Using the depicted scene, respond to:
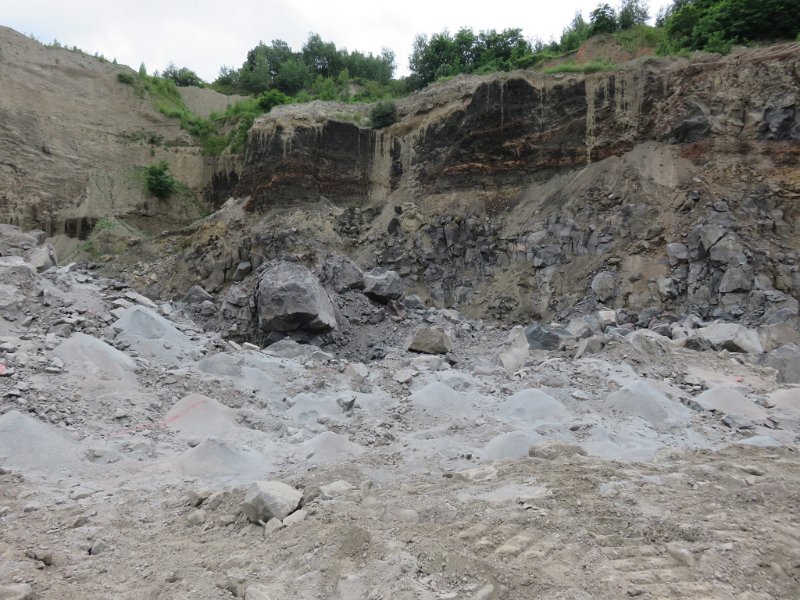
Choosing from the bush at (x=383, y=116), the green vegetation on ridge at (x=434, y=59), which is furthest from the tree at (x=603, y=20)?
the bush at (x=383, y=116)

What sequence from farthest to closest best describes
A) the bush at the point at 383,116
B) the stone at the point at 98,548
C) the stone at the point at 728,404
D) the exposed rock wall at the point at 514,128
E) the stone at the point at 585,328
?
the bush at the point at 383,116 < the exposed rock wall at the point at 514,128 < the stone at the point at 585,328 < the stone at the point at 728,404 < the stone at the point at 98,548

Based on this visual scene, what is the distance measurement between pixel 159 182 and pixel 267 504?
24454 mm

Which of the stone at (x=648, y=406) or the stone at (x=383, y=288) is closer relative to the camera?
the stone at (x=648, y=406)

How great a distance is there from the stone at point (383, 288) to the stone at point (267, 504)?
9305 mm

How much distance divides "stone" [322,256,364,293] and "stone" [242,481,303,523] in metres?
9.51

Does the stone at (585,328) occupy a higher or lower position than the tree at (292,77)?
lower

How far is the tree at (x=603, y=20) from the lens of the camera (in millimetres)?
23984

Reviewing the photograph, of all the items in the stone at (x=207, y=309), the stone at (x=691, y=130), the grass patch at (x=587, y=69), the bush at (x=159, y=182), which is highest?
the grass patch at (x=587, y=69)

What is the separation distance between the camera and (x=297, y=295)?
1068 cm

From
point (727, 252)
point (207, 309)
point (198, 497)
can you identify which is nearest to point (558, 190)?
point (727, 252)

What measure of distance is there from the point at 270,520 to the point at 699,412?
524 centimetres

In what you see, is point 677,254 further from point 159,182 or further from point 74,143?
point 74,143

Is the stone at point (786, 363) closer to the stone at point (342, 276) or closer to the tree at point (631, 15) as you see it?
the stone at point (342, 276)

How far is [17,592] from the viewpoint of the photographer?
2766 millimetres
